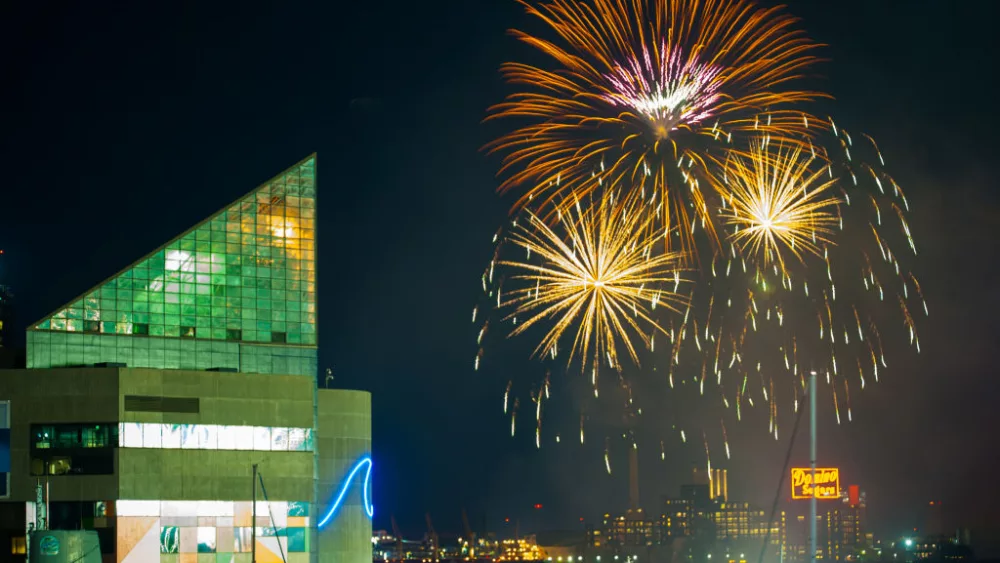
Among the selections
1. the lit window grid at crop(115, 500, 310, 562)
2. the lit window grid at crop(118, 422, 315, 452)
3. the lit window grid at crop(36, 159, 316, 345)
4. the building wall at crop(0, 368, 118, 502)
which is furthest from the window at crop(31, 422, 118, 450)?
the lit window grid at crop(36, 159, 316, 345)

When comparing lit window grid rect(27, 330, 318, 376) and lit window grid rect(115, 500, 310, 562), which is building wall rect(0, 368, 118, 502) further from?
lit window grid rect(27, 330, 318, 376)

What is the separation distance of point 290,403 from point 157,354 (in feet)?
35.0

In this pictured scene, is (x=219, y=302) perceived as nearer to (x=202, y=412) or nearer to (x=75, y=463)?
(x=202, y=412)

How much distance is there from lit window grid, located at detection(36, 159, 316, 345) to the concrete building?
11cm

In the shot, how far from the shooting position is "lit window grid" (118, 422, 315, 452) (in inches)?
3597

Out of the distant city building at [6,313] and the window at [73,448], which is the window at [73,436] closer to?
the window at [73,448]

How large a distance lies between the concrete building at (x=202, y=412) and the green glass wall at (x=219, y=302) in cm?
11

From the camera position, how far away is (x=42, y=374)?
90.3m

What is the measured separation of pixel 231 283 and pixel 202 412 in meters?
11.9

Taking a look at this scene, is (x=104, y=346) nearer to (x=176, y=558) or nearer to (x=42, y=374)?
(x=42, y=374)

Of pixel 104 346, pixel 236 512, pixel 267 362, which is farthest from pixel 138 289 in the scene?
pixel 236 512

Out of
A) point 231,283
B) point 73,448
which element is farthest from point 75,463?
point 231,283

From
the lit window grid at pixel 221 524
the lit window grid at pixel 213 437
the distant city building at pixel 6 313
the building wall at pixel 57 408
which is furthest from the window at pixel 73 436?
the distant city building at pixel 6 313

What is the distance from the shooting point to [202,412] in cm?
9406
